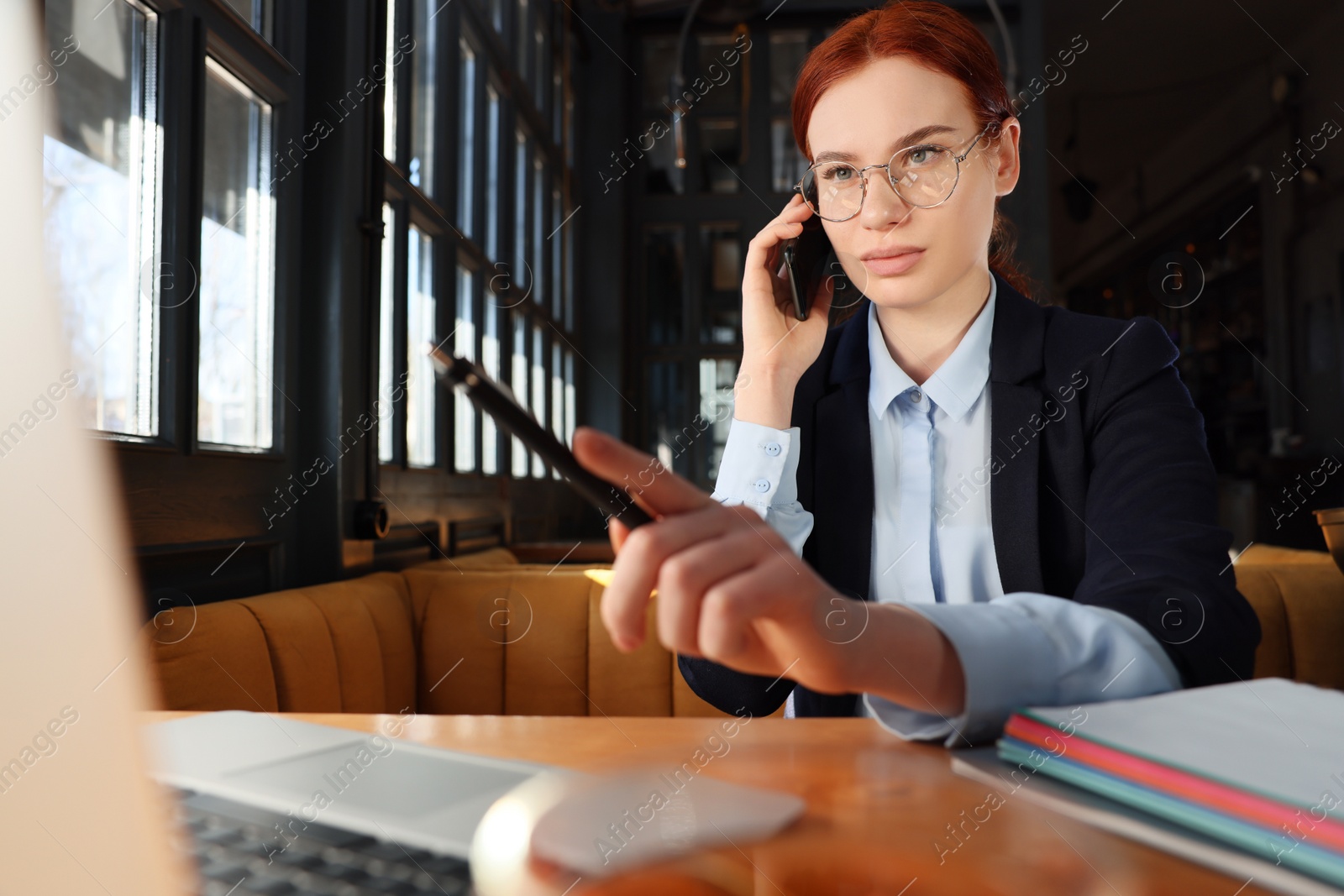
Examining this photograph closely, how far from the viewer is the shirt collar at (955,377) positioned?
1072 mm

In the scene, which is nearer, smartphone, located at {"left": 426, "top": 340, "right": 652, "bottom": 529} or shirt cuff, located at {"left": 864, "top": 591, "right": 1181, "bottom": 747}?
smartphone, located at {"left": 426, "top": 340, "right": 652, "bottom": 529}

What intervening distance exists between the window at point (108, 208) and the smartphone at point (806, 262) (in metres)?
0.90

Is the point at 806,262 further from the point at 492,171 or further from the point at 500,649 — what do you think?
the point at 492,171

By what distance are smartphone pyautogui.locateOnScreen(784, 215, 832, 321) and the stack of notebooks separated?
0.70m

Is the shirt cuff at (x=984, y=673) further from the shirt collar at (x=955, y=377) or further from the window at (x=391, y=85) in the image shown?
the window at (x=391, y=85)

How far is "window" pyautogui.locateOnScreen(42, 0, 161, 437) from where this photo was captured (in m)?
1.10

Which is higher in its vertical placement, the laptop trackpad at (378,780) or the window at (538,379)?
the window at (538,379)

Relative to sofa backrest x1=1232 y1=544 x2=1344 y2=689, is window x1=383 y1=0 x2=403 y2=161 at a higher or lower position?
higher

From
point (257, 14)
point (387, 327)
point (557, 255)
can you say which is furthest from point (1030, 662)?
point (557, 255)

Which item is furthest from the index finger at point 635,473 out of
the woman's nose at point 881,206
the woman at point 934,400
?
the woman's nose at point 881,206

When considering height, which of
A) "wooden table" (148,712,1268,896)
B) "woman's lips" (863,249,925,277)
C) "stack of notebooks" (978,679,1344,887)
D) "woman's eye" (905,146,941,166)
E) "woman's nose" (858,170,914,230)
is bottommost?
"wooden table" (148,712,1268,896)

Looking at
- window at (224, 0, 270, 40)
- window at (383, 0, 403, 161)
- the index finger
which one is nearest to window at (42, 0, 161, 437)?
window at (224, 0, 270, 40)

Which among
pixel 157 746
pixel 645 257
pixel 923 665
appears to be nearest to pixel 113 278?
pixel 157 746

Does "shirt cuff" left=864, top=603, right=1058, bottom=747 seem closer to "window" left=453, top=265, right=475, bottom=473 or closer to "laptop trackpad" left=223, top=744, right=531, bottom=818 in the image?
"laptop trackpad" left=223, top=744, right=531, bottom=818
